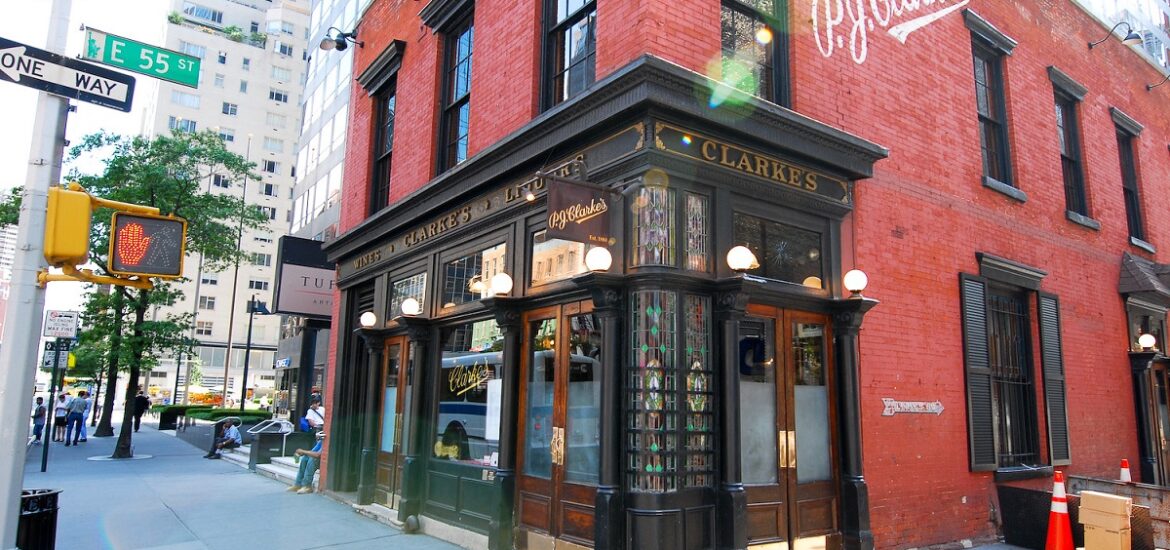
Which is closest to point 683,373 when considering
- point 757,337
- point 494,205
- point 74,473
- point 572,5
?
point 757,337

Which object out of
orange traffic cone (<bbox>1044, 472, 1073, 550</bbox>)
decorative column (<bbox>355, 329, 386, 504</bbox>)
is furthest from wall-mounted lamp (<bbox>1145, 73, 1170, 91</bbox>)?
decorative column (<bbox>355, 329, 386, 504</bbox>)

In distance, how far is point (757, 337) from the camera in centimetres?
754

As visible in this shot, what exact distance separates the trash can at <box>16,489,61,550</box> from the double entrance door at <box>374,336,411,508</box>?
4.76 metres

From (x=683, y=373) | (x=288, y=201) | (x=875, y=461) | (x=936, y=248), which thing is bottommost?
(x=875, y=461)

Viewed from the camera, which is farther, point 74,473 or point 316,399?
point 74,473

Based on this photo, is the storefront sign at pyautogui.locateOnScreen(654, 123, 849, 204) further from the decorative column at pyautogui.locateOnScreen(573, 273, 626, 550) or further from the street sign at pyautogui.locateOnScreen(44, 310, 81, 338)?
the street sign at pyautogui.locateOnScreen(44, 310, 81, 338)

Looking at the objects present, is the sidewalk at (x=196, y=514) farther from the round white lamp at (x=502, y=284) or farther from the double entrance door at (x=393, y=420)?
the round white lamp at (x=502, y=284)

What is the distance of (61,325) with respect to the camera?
15.9m

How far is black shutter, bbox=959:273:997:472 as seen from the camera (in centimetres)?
959

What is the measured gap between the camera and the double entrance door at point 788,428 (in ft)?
23.9

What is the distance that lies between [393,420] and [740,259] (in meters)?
6.66

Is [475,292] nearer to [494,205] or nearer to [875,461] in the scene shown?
[494,205]

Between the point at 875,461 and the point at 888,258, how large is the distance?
2424mm

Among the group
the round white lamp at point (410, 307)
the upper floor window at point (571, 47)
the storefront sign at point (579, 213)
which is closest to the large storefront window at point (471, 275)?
the round white lamp at point (410, 307)
